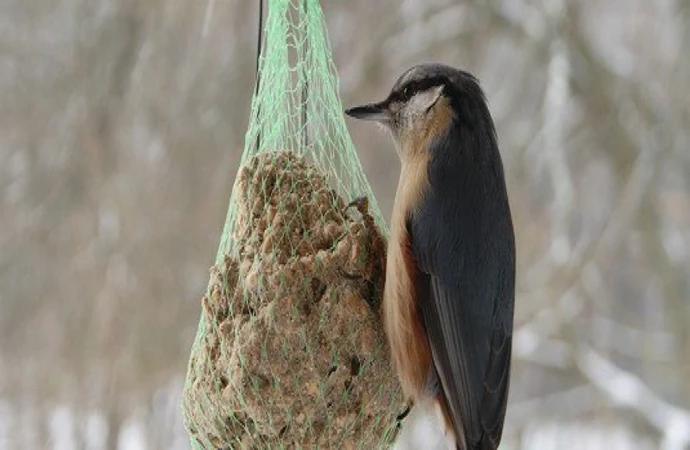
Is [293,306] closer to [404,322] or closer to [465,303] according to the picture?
[404,322]

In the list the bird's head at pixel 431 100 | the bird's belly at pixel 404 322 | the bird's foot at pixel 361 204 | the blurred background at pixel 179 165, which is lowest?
the bird's belly at pixel 404 322

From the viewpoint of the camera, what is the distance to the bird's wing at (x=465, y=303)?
1.92 metres

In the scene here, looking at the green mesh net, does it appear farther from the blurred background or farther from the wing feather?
the blurred background

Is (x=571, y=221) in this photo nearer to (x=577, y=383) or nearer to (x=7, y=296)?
(x=577, y=383)

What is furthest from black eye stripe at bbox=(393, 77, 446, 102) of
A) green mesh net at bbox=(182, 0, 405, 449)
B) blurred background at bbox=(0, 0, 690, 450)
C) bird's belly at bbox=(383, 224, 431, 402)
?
blurred background at bbox=(0, 0, 690, 450)


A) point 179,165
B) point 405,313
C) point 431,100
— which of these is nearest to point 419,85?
point 431,100

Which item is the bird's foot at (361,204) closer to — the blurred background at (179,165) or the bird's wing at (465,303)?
the bird's wing at (465,303)

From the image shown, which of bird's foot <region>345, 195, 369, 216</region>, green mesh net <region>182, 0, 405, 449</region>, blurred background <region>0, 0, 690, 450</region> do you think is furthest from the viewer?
blurred background <region>0, 0, 690, 450</region>

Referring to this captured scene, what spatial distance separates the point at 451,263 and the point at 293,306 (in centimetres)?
32

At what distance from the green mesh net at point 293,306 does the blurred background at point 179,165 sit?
239 centimetres

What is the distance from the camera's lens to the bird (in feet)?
6.26

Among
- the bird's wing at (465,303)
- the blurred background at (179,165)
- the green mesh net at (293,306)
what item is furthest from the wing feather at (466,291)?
the blurred background at (179,165)

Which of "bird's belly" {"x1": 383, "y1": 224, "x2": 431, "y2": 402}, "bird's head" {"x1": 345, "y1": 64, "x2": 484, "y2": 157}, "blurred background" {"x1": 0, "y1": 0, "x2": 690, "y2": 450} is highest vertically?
"blurred background" {"x1": 0, "y1": 0, "x2": 690, "y2": 450}

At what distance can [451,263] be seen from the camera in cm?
194
